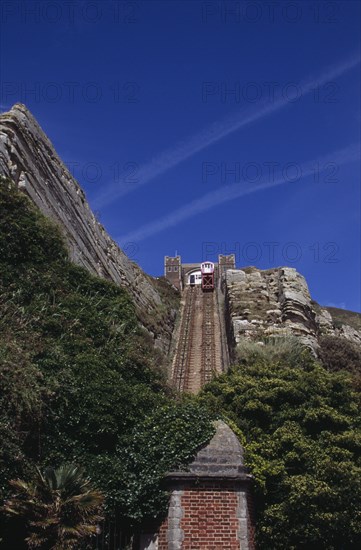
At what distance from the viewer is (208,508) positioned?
9922 mm

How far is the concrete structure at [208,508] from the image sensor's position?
9773 millimetres

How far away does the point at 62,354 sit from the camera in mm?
12883

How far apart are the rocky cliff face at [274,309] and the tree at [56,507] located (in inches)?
794

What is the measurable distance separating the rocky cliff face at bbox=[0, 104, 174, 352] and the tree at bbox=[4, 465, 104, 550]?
45.9ft

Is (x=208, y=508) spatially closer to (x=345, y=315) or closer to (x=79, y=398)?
(x=79, y=398)

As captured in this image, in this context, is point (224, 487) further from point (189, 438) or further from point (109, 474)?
point (109, 474)

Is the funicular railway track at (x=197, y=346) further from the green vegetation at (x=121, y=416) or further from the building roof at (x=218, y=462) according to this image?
the building roof at (x=218, y=462)

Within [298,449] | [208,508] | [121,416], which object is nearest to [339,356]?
[298,449]

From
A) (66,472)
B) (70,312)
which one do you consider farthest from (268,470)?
(70,312)

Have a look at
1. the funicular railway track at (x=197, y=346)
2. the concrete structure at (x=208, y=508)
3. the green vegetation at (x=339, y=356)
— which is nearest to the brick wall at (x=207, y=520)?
the concrete structure at (x=208, y=508)

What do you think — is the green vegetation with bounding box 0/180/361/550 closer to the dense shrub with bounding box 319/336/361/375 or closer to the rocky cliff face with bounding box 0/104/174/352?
the rocky cliff face with bounding box 0/104/174/352

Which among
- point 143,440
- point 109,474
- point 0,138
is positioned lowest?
point 109,474

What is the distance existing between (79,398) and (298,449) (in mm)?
5533

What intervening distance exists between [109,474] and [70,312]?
18.5ft
